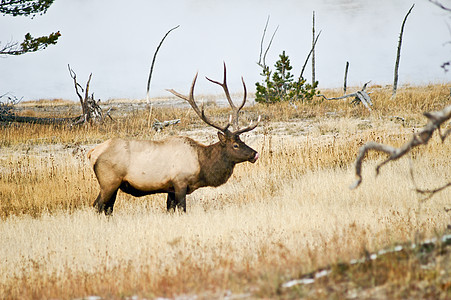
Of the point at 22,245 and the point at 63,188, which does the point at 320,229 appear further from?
the point at 63,188

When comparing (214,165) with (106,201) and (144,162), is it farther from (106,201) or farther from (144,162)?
(106,201)

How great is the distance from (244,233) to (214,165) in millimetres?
1898

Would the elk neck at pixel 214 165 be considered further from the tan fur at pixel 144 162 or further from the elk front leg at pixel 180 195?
the elk front leg at pixel 180 195

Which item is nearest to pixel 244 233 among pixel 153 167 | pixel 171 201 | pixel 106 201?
pixel 153 167

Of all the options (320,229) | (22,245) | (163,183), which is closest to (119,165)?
(163,183)

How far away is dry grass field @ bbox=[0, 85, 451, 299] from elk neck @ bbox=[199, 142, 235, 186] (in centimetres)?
58

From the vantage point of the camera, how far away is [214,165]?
306 inches

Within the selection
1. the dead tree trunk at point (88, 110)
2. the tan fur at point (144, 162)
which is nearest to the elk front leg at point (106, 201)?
the tan fur at point (144, 162)

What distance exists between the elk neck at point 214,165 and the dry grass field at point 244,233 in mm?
576

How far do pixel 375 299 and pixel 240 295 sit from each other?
106 cm

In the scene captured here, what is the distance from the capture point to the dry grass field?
4.00 m

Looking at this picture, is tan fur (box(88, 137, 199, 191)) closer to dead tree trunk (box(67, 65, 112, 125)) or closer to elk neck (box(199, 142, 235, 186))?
elk neck (box(199, 142, 235, 186))

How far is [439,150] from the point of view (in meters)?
10.9

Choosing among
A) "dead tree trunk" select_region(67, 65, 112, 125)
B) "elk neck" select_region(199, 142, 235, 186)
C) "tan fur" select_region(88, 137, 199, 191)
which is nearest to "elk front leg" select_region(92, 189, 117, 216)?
"tan fur" select_region(88, 137, 199, 191)
